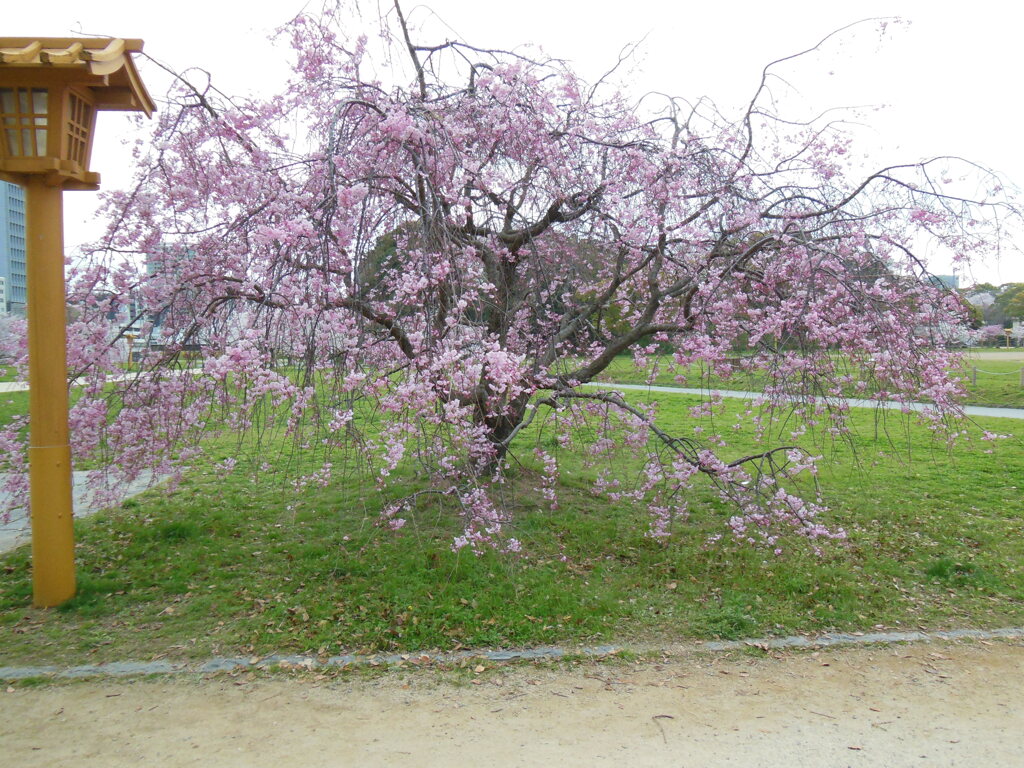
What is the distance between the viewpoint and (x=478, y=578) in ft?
17.3

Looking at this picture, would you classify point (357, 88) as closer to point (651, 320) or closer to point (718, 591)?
point (651, 320)

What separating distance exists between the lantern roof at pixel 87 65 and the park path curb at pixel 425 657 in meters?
3.46

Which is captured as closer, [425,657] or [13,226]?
[425,657]

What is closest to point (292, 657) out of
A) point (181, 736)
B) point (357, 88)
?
point (181, 736)

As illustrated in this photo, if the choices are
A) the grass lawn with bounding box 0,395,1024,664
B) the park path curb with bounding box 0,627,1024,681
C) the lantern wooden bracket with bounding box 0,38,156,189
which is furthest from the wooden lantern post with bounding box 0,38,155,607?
the park path curb with bounding box 0,627,1024,681

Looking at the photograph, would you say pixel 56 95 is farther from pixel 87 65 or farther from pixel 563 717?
pixel 563 717

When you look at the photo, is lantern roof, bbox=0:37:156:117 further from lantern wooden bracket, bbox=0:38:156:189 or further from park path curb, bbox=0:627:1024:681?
park path curb, bbox=0:627:1024:681

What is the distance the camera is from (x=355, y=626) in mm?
4578

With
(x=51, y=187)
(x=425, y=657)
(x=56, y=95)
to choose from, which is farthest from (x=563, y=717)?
(x=56, y=95)

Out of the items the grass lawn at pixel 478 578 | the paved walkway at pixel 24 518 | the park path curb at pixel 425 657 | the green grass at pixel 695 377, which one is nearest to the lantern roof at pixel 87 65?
the paved walkway at pixel 24 518

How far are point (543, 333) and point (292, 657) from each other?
3955mm

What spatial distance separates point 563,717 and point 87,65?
4.56 meters

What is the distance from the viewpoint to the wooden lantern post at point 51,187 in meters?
4.41

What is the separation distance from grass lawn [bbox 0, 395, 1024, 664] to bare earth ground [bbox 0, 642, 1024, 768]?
47cm
